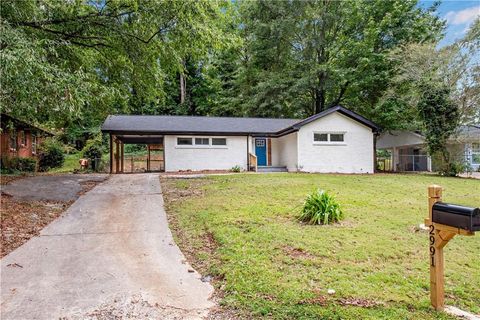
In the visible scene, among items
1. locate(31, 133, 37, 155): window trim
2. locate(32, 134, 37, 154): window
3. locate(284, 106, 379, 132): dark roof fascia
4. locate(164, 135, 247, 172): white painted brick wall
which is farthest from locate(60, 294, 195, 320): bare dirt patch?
locate(32, 134, 37, 154): window

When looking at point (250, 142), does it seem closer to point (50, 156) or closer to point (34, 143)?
point (50, 156)

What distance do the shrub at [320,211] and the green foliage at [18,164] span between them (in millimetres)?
15538

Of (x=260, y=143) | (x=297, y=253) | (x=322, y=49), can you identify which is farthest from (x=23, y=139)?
(x=322, y=49)

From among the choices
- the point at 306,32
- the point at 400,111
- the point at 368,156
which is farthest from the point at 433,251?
the point at 306,32

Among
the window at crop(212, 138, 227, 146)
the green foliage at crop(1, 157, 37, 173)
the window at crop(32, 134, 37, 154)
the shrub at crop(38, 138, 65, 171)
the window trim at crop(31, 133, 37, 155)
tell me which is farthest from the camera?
the window at crop(32, 134, 37, 154)

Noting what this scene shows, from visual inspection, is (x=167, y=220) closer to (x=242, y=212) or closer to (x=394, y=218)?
(x=242, y=212)

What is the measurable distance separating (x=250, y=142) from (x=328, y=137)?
15.6 feet

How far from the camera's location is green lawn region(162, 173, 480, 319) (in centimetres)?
328

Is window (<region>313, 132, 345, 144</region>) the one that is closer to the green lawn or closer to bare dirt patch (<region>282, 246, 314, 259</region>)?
the green lawn

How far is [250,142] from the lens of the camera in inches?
766

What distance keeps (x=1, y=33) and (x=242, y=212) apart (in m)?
6.87

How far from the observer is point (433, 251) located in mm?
3236

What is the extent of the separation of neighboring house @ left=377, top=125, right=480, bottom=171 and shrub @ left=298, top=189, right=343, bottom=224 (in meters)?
14.9

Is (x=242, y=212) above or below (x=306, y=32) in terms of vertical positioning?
below
